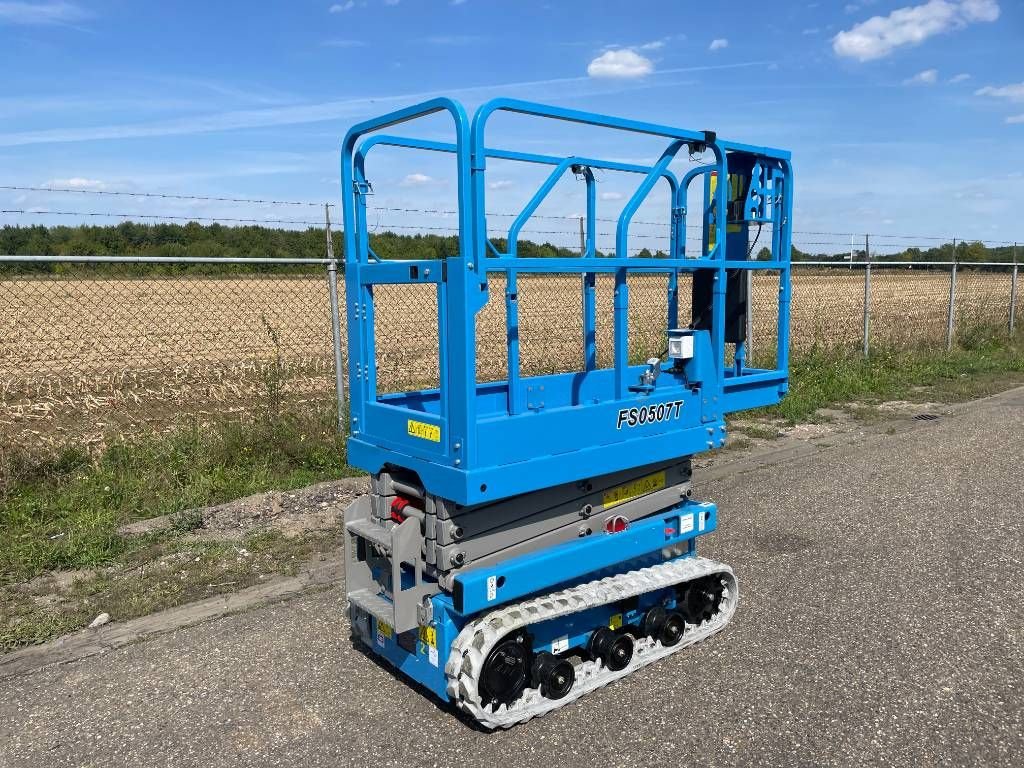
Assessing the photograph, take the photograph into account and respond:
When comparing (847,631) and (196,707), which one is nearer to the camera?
(196,707)

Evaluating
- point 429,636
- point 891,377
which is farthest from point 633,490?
point 891,377

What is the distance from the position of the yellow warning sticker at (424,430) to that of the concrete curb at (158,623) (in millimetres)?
1728

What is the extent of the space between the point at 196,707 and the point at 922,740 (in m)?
2.89

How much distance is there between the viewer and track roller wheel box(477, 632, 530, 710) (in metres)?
3.06

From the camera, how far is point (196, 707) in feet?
10.8

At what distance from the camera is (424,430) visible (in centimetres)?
313

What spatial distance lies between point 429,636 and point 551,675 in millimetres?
525

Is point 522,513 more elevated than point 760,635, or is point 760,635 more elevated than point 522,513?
point 522,513

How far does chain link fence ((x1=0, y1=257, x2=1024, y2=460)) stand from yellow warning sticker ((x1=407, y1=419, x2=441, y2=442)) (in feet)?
7.88

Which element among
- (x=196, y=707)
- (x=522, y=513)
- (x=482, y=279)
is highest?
(x=482, y=279)

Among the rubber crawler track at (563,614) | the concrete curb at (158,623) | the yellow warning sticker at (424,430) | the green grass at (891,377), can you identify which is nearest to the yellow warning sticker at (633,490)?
the rubber crawler track at (563,614)

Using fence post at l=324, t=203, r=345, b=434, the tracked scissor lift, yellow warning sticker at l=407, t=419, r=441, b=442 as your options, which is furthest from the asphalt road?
fence post at l=324, t=203, r=345, b=434

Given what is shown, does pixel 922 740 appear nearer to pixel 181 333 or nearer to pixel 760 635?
pixel 760 635

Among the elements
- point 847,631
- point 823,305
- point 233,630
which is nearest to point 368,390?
point 233,630
